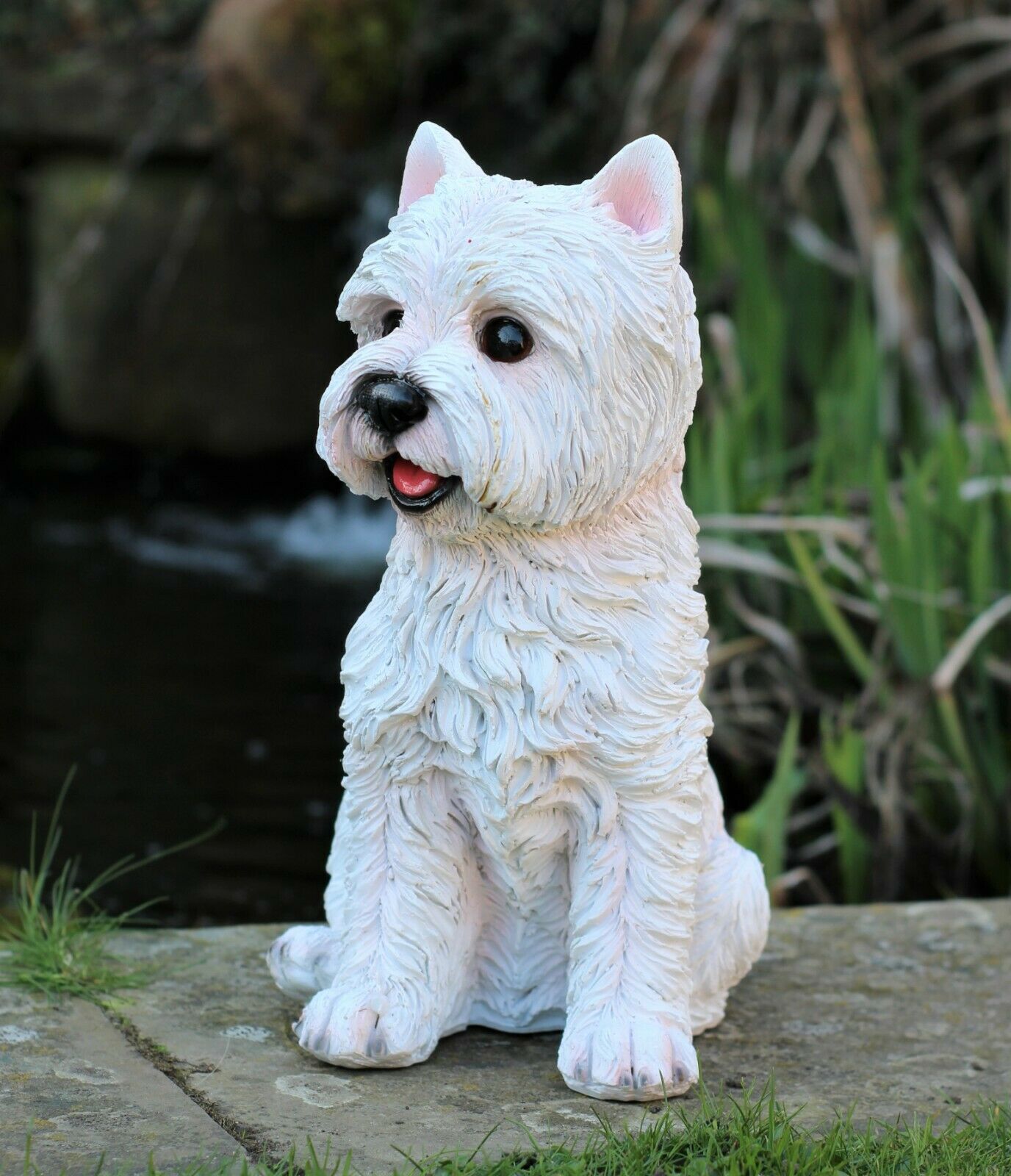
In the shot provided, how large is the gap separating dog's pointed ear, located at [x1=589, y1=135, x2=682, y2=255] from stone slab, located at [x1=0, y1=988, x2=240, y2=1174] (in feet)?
4.61

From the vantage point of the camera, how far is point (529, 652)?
2.42m

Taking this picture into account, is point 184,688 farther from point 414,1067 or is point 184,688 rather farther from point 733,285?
point 414,1067

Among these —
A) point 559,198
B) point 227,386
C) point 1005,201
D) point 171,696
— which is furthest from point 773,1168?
point 227,386

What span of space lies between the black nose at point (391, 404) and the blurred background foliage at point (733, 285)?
1768mm

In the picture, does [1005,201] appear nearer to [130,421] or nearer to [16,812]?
[16,812]

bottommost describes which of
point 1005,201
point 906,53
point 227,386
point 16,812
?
point 16,812

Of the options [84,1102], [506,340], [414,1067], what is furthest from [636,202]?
[84,1102]

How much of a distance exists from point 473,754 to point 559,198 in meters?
0.82

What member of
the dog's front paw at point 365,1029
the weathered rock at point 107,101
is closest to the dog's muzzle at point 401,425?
the dog's front paw at point 365,1029

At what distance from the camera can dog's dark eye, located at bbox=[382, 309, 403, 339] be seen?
2408 mm

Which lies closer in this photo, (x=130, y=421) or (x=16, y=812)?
(x=16, y=812)

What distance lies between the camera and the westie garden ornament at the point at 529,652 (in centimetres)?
227

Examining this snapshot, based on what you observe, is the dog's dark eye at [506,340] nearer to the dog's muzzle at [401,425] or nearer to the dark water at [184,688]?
the dog's muzzle at [401,425]

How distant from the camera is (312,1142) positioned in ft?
7.34
